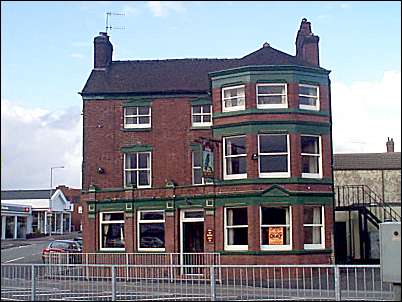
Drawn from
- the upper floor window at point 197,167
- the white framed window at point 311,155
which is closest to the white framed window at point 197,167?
the upper floor window at point 197,167

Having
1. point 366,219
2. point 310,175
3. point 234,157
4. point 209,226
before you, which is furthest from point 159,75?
point 366,219

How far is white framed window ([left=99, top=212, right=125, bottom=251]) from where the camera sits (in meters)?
31.9

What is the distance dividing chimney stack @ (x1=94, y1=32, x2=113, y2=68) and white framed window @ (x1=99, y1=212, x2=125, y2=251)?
838 centimetres

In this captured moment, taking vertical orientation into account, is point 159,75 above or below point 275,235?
above

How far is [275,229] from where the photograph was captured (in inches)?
1133

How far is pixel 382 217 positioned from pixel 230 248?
12.8 m

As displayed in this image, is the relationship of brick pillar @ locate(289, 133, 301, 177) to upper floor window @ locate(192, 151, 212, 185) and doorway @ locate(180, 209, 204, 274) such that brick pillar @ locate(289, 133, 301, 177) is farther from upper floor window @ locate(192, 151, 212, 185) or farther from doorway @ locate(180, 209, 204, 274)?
upper floor window @ locate(192, 151, 212, 185)

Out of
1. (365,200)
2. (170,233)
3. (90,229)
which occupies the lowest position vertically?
(170,233)

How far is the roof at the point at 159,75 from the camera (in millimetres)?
33656

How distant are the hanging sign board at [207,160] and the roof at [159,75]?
161 inches

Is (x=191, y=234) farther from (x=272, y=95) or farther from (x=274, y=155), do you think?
(x=272, y=95)

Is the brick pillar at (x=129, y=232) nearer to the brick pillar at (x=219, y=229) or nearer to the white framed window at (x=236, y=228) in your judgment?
the brick pillar at (x=219, y=229)

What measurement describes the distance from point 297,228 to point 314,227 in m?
1.10

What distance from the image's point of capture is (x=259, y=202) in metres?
28.8
